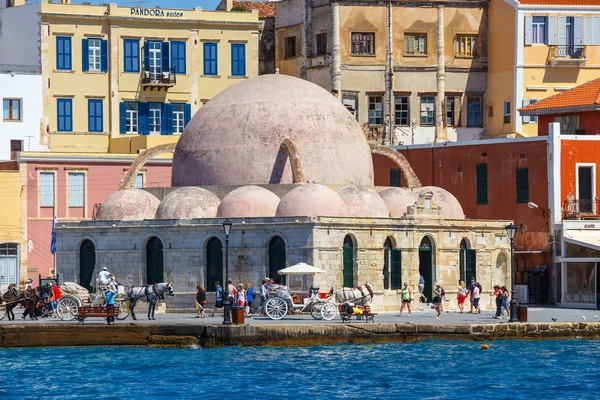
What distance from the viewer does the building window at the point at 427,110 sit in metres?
69.9

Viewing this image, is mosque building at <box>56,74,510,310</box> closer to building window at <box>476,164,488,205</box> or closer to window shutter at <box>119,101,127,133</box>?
building window at <box>476,164,488,205</box>

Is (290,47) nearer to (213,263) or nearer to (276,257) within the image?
(213,263)

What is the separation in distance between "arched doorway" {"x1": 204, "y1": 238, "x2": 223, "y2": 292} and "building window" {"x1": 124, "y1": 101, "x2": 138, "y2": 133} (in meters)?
18.8

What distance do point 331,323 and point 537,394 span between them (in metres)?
8.02

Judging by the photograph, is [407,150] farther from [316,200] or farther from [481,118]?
[316,200]

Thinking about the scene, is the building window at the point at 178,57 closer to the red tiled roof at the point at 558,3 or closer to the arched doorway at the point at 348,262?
the red tiled roof at the point at 558,3

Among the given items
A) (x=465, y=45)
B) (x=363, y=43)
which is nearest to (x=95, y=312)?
(x=363, y=43)

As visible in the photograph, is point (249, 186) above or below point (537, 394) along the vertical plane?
above

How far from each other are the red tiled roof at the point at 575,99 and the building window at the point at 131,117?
15718 mm

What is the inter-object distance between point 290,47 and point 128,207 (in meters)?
21.2

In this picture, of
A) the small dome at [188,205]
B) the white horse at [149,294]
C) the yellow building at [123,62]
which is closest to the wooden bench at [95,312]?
the white horse at [149,294]

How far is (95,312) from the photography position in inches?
1761

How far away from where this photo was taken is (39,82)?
66.0 metres

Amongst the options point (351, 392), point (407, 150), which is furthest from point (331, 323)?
point (407, 150)
